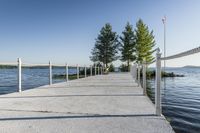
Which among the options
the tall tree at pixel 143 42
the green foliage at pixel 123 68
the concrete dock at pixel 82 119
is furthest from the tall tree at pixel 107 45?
the concrete dock at pixel 82 119

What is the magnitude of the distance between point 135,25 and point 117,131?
1962 inches

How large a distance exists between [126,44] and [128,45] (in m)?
0.47

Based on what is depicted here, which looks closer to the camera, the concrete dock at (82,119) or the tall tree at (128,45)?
the concrete dock at (82,119)

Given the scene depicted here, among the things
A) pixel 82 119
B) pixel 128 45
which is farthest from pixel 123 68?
pixel 82 119

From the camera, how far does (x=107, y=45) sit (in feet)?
169

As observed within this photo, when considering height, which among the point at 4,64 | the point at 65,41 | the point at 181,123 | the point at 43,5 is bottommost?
the point at 181,123

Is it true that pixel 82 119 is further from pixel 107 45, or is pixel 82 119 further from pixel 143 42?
pixel 107 45

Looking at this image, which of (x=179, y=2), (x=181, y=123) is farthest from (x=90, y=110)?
(x=179, y=2)

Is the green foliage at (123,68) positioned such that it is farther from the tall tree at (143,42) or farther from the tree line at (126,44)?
the tall tree at (143,42)

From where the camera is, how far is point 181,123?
5.00 metres

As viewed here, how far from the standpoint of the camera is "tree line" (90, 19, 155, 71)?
49.3m

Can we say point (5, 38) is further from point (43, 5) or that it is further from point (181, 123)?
point (181, 123)

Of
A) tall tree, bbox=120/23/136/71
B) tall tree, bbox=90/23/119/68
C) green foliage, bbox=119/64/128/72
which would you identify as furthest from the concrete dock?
tall tree, bbox=90/23/119/68

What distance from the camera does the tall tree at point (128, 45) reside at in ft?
164
